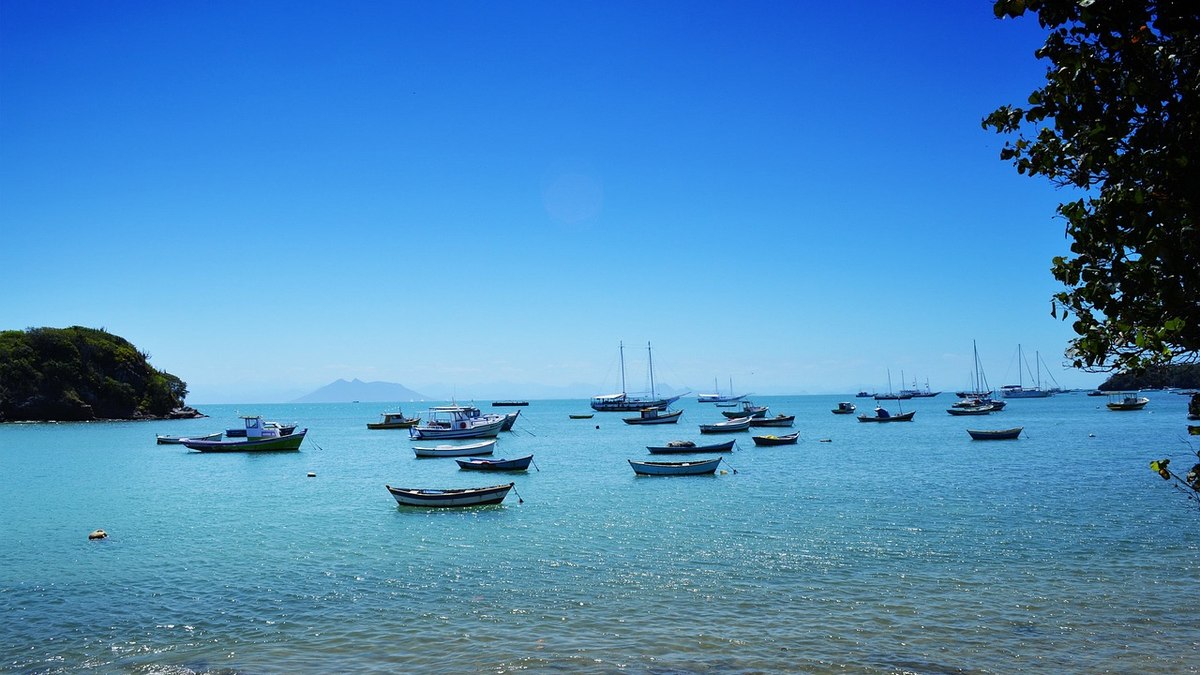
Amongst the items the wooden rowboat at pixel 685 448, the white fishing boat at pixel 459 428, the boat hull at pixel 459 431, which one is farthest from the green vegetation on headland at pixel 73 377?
the wooden rowboat at pixel 685 448

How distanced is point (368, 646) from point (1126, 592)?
17.2 metres

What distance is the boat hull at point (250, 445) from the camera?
226ft

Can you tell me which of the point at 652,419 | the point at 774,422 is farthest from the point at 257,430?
the point at 652,419

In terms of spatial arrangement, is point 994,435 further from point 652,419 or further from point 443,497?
point 443,497

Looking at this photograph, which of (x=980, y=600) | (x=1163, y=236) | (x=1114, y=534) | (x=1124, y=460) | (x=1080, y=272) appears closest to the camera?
(x=1163, y=236)

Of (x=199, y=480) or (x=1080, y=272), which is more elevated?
(x=1080, y=272)

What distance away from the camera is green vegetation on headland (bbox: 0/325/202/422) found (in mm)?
117750

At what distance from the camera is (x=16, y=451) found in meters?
66.9

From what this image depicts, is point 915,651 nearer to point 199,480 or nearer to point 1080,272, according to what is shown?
point 1080,272

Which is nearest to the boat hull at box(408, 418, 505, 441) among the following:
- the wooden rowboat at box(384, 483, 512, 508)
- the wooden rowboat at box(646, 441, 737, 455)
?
the wooden rowboat at box(646, 441, 737, 455)

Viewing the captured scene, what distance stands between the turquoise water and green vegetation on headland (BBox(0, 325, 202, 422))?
9377cm

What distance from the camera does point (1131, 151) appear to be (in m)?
6.55

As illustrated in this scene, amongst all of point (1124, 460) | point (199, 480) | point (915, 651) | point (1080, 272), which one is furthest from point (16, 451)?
point (1124, 460)

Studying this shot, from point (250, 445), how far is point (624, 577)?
5831 centimetres
